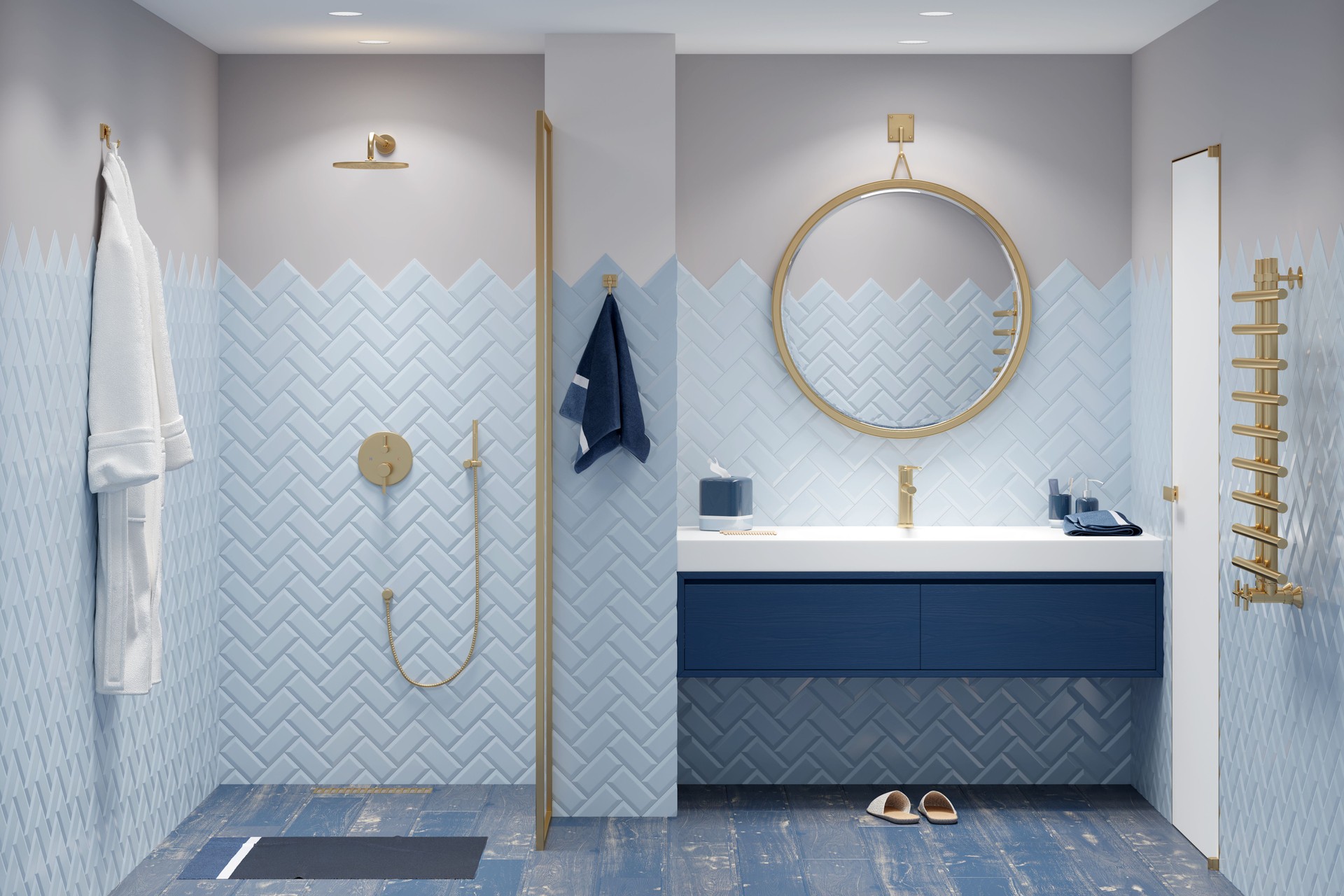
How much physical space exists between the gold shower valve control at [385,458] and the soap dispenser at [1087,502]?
2.24 meters

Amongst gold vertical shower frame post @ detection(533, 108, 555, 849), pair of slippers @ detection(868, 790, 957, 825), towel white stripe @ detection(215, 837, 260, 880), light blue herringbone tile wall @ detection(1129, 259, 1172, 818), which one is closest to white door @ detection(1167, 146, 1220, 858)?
light blue herringbone tile wall @ detection(1129, 259, 1172, 818)

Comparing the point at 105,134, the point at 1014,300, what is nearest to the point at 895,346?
the point at 1014,300

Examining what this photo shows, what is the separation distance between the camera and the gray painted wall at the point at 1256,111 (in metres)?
2.83

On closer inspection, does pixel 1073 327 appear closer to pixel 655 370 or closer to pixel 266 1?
pixel 655 370

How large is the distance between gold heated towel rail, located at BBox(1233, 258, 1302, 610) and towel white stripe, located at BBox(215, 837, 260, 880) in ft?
9.29

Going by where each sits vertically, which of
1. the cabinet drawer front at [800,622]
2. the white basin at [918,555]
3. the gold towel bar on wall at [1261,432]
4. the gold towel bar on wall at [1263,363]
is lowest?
the cabinet drawer front at [800,622]

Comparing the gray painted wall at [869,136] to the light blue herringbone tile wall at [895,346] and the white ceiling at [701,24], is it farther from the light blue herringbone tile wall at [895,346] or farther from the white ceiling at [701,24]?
the light blue herringbone tile wall at [895,346]

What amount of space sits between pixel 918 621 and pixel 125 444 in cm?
236

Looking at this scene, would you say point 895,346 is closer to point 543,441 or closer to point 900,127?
point 900,127

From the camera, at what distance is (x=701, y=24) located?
11.8ft

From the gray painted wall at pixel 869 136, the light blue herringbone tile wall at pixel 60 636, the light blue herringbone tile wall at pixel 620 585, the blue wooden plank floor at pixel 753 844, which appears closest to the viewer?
the light blue herringbone tile wall at pixel 60 636

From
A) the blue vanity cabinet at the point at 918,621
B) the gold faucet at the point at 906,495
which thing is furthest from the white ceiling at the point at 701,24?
the blue vanity cabinet at the point at 918,621

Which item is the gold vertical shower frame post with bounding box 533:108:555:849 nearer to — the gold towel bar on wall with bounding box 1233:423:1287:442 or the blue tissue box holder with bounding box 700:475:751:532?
the blue tissue box holder with bounding box 700:475:751:532

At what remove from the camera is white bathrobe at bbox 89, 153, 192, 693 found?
120 inches
